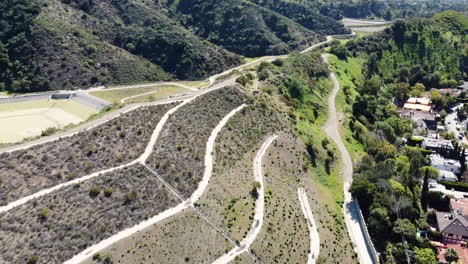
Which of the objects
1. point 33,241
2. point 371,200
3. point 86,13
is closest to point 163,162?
point 33,241

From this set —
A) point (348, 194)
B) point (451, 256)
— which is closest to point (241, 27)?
point (348, 194)

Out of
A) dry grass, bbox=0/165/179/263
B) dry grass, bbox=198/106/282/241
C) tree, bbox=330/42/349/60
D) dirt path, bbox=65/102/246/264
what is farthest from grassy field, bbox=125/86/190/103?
tree, bbox=330/42/349/60

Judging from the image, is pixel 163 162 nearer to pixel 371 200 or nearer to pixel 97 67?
pixel 371 200

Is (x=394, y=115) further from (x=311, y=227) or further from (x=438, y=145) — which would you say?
(x=311, y=227)

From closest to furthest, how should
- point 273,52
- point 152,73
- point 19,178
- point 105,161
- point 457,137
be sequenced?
point 19,178 → point 105,161 → point 457,137 → point 152,73 → point 273,52

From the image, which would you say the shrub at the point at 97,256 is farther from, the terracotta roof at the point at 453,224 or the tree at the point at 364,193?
the terracotta roof at the point at 453,224
